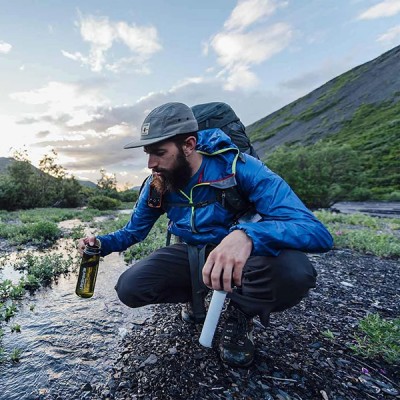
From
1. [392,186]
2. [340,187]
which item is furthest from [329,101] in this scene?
[340,187]

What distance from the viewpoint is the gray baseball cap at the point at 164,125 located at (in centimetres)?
320

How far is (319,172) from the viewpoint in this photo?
94.2ft

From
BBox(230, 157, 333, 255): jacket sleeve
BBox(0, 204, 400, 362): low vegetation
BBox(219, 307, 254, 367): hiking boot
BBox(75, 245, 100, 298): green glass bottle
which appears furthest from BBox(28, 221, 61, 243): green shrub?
BBox(230, 157, 333, 255): jacket sleeve

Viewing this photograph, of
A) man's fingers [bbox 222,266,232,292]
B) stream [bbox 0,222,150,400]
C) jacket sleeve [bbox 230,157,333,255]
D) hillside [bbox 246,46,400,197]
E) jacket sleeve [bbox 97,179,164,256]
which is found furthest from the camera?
hillside [bbox 246,46,400,197]

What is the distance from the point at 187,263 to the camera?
3.60 meters

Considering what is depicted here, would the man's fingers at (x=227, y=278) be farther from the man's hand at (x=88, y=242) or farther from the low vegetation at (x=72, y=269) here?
the low vegetation at (x=72, y=269)

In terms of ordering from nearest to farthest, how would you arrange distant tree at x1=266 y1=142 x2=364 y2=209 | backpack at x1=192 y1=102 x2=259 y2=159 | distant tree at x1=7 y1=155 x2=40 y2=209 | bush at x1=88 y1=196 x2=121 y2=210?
backpack at x1=192 y1=102 x2=259 y2=159 → distant tree at x1=266 y1=142 x2=364 y2=209 → bush at x1=88 y1=196 x2=121 y2=210 → distant tree at x1=7 y1=155 x2=40 y2=209

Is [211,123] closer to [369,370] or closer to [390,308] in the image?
[369,370]

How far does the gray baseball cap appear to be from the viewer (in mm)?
3197

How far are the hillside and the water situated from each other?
54.2 metres

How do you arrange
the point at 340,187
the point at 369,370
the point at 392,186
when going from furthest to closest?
the point at 392,186, the point at 340,187, the point at 369,370

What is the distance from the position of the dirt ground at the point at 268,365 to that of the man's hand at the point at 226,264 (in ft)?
3.93

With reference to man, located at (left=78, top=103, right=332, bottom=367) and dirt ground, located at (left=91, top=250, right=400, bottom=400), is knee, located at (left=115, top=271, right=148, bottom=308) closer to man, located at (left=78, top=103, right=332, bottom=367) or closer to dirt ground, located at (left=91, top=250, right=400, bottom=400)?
man, located at (left=78, top=103, right=332, bottom=367)

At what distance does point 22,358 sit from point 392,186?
195 feet
